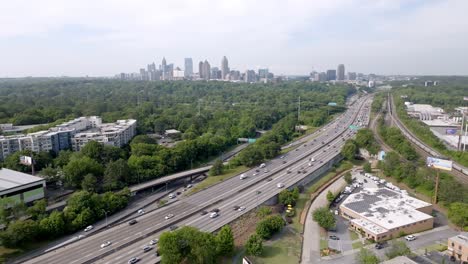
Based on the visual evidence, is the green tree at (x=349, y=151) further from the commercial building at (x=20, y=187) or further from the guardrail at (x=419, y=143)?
the commercial building at (x=20, y=187)

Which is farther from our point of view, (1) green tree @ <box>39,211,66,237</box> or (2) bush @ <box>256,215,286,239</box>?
(2) bush @ <box>256,215,286,239</box>

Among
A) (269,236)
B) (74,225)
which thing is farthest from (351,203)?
(74,225)

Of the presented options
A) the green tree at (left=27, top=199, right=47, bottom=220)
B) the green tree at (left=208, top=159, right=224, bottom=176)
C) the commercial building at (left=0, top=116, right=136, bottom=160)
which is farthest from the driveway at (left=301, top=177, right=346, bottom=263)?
the commercial building at (left=0, top=116, right=136, bottom=160)

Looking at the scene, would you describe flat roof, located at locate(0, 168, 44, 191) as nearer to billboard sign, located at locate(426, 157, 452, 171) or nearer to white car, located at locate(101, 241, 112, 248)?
white car, located at locate(101, 241, 112, 248)

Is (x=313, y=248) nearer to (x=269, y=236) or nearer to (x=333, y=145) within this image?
(x=269, y=236)

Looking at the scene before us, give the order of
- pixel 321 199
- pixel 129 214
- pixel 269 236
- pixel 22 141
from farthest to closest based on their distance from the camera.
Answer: pixel 22 141 < pixel 321 199 < pixel 129 214 < pixel 269 236
